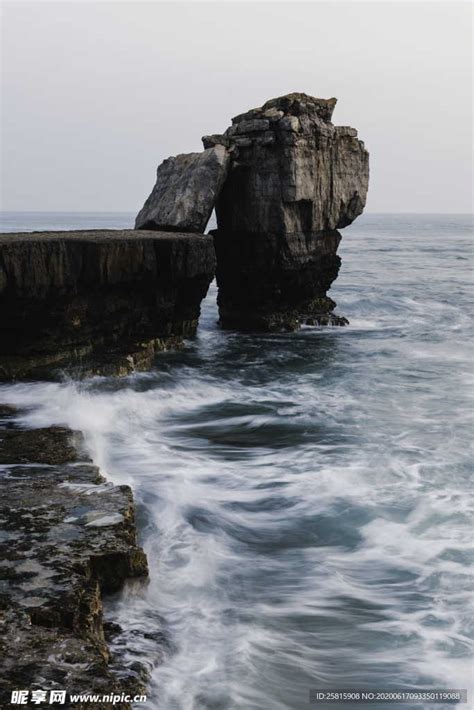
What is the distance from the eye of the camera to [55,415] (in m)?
8.37

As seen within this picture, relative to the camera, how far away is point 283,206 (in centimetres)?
1443

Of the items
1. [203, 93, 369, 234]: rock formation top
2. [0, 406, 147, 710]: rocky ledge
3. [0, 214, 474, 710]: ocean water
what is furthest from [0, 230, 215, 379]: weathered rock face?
[0, 406, 147, 710]: rocky ledge

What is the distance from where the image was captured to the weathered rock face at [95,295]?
32.4 feet

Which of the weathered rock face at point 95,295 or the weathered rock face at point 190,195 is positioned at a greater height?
the weathered rock face at point 190,195

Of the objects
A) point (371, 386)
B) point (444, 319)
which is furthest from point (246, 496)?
point (444, 319)

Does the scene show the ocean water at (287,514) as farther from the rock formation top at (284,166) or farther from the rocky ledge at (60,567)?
the rock formation top at (284,166)

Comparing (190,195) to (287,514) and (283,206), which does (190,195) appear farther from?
(287,514)

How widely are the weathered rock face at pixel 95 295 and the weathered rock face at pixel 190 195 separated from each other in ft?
2.66

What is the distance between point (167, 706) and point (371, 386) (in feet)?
26.4

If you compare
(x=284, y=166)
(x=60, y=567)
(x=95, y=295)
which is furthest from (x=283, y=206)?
(x=60, y=567)

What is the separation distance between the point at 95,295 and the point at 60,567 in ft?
23.5

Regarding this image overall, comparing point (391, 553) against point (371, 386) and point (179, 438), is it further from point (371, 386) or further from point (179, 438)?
point (371, 386)

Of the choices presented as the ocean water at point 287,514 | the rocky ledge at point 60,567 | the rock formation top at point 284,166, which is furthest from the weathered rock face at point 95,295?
the rocky ledge at point 60,567

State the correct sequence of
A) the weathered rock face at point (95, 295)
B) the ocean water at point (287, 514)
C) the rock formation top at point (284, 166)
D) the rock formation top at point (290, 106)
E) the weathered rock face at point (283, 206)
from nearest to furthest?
the ocean water at point (287, 514) < the weathered rock face at point (95, 295) < the rock formation top at point (284, 166) < the weathered rock face at point (283, 206) < the rock formation top at point (290, 106)
